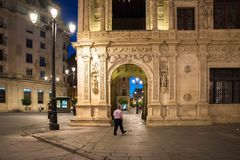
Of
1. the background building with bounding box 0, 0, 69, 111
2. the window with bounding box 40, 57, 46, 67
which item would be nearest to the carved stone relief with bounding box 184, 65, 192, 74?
the background building with bounding box 0, 0, 69, 111

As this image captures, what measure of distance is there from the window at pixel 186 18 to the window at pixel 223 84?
3.83 meters

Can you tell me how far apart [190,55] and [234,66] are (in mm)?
3465

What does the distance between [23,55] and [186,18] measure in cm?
4241

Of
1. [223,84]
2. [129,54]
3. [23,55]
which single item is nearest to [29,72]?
[23,55]

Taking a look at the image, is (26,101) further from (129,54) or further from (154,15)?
(154,15)

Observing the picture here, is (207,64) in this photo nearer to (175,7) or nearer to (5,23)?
(175,7)

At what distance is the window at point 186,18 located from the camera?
894 inches

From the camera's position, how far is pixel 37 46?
202ft

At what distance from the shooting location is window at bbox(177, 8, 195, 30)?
2272 cm

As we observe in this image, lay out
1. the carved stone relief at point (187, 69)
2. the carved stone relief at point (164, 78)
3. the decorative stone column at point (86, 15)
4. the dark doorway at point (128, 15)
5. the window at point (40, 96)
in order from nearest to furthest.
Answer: the carved stone relief at point (164, 78) → the carved stone relief at point (187, 69) → the decorative stone column at point (86, 15) → the dark doorway at point (128, 15) → the window at point (40, 96)

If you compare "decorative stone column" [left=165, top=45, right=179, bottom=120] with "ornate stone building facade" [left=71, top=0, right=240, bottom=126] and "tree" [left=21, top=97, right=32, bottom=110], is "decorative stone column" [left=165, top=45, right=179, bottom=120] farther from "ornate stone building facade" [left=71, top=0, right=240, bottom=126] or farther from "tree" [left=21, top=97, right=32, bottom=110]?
"tree" [left=21, top=97, right=32, bottom=110]

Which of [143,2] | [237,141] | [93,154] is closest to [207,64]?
[143,2]

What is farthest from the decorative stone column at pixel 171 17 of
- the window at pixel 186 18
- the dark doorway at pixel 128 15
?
the dark doorway at pixel 128 15

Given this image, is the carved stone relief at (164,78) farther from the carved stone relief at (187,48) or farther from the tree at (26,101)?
the tree at (26,101)
